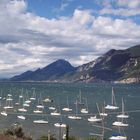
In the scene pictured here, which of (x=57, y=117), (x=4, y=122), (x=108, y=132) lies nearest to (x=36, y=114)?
(x=57, y=117)

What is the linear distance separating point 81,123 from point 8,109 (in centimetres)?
4028

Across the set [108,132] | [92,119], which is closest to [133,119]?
[92,119]

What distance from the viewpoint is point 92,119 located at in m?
111

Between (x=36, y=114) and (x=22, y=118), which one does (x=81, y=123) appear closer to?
(x=22, y=118)

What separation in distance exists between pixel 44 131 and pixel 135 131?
2017cm

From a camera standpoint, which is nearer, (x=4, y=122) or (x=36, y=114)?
(x=4, y=122)

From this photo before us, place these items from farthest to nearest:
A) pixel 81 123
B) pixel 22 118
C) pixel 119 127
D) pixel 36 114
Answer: pixel 36 114 < pixel 22 118 < pixel 81 123 < pixel 119 127

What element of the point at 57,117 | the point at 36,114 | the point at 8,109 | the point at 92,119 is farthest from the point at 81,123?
the point at 8,109

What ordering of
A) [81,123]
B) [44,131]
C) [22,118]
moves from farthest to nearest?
[22,118] → [81,123] → [44,131]

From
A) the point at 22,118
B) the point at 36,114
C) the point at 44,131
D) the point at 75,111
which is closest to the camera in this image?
the point at 44,131

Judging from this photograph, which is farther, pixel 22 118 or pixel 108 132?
pixel 22 118

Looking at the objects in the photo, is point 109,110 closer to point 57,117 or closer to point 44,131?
point 57,117

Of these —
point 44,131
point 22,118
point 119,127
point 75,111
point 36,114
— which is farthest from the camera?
point 75,111

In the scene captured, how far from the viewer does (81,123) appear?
108m
